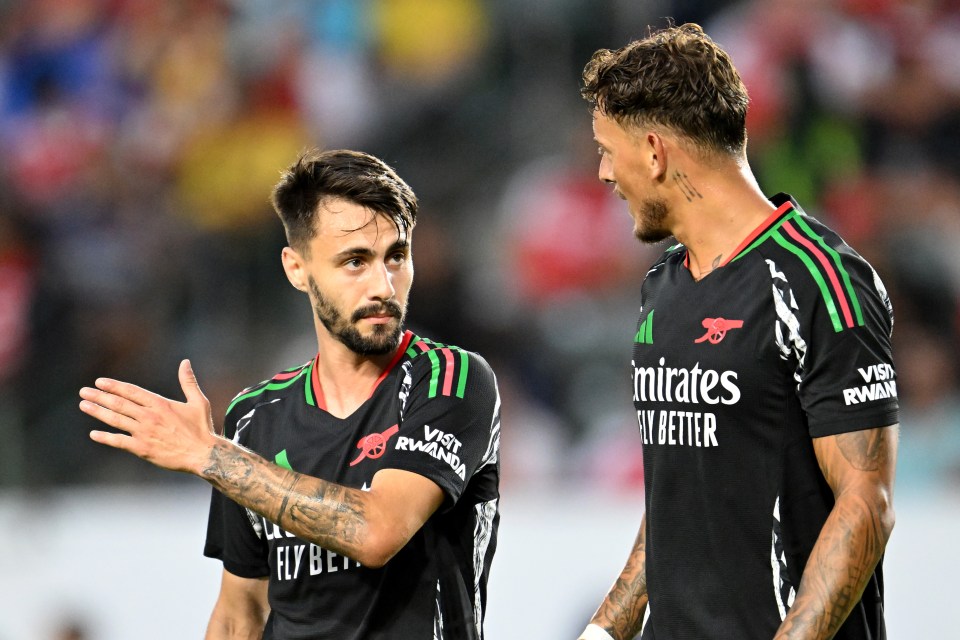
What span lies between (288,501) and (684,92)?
1.38m

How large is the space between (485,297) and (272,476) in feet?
15.7

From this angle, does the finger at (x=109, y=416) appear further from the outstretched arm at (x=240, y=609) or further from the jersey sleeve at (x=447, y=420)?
the outstretched arm at (x=240, y=609)

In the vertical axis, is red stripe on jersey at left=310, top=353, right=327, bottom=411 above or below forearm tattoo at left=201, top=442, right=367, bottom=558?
above

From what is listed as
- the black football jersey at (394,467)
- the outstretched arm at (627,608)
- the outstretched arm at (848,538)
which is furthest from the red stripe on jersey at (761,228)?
the black football jersey at (394,467)

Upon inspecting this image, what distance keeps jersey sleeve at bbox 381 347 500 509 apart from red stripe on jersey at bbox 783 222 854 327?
1049 millimetres

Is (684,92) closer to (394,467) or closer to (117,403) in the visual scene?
(394,467)

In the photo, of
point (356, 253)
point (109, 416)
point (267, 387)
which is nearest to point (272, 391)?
point (267, 387)

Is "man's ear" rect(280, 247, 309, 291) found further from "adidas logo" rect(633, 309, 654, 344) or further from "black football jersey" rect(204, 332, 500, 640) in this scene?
"adidas logo" rect(633, 309, 654, 344)

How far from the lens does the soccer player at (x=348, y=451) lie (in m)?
3.29

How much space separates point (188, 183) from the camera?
8.88 meters

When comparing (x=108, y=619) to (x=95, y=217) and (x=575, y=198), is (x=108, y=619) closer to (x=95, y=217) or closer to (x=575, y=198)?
(x=95, y=217)

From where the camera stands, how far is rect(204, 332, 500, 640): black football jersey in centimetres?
352

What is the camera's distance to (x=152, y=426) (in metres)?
3.24

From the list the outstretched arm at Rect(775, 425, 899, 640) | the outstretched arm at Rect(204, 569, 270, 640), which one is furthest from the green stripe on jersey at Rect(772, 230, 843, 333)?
the outstretched arm at Rect(204, 569, 270, 640)
